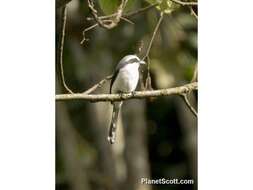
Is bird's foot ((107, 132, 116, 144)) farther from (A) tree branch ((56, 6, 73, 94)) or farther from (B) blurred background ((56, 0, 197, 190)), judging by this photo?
(A) tree branch ((56, 6, 73, 94))

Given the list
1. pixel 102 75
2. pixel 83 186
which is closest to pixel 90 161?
pixel 83 186

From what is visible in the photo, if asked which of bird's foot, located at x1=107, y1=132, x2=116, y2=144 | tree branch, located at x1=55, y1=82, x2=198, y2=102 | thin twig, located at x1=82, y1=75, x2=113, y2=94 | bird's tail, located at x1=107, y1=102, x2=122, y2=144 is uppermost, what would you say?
thin twig, located at x1=82, y1=75, x2=113, y2=94

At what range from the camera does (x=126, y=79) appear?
14.0 feet

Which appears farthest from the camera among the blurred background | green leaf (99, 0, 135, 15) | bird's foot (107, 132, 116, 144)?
bird's foot (107, 132, 116, 144)

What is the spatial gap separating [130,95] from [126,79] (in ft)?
0.22

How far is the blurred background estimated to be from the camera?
434 cm

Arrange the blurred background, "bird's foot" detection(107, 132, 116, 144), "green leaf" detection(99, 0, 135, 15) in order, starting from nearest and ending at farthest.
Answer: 1. "green leaf" detection(99, 0, 135, 15)
2. the blurred background
3. "bird's foot" detection(107, 132, 116, 144)

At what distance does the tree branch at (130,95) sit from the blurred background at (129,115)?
38 mm

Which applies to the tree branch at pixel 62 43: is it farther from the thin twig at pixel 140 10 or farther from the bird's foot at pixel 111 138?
the bird's foot at pixel 111 138

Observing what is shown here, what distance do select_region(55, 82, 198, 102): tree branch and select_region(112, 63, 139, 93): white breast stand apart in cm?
3

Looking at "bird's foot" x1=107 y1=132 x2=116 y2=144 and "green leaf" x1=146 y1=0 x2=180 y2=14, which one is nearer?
"green leaf" x1=146 y1=0 x2=180 y2=14

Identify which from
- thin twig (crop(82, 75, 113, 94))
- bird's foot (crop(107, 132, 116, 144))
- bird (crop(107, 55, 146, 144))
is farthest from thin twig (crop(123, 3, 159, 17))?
bird's foot (crop(107, 132, 116, 144))

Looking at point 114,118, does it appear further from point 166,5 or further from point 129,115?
point 129,115
